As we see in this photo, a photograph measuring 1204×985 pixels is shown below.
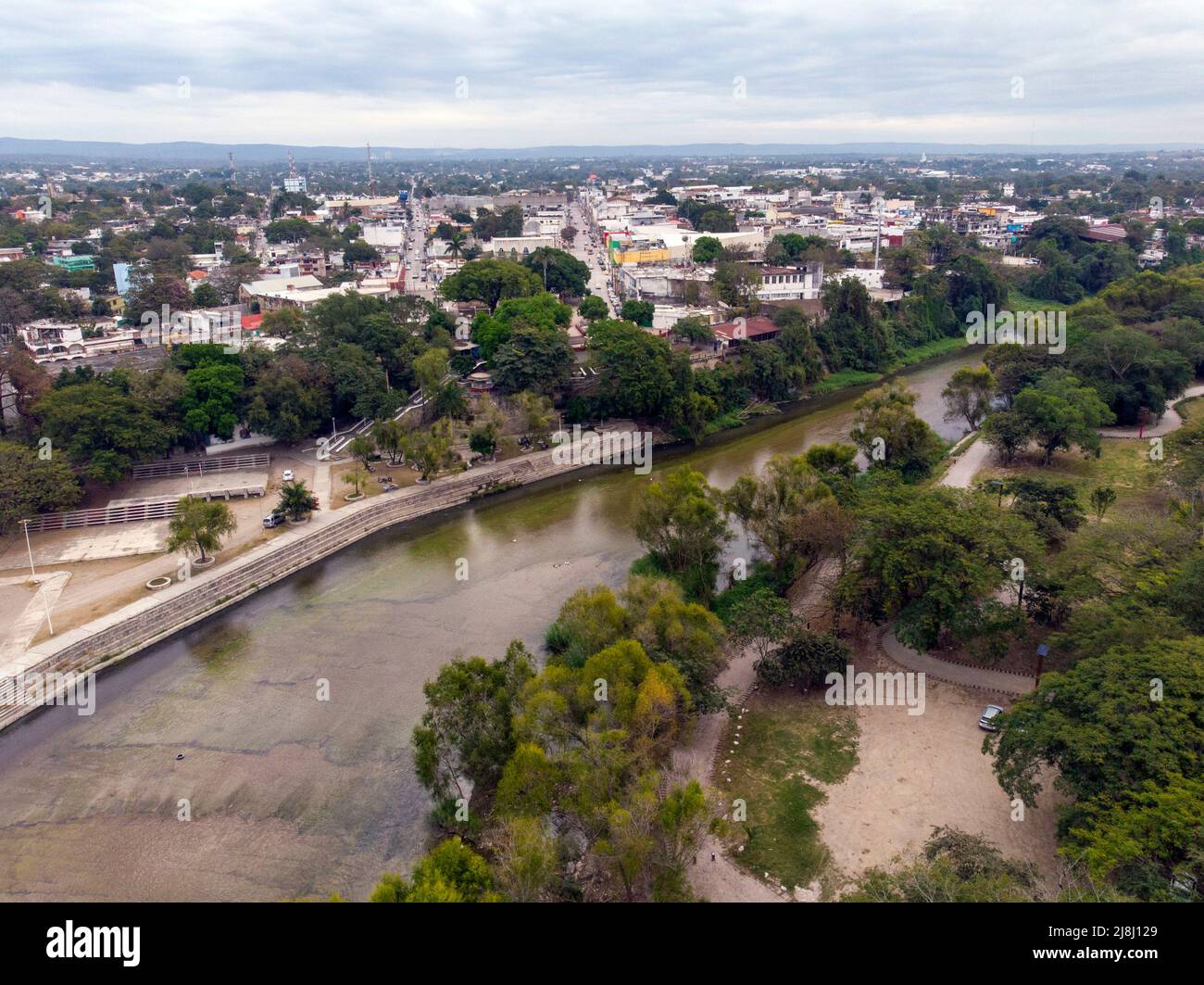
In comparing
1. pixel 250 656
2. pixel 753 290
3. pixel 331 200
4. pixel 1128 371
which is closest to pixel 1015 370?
pixel 1128 371

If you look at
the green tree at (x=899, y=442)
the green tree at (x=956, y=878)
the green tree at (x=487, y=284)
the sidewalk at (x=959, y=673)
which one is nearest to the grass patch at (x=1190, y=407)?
the green tree at (x=899, y=442)

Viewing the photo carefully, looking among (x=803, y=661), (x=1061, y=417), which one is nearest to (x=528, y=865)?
(x=803, y=661)

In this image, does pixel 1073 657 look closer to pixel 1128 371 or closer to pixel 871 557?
pixel 871 557

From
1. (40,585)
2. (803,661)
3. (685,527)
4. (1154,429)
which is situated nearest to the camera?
(803,661)

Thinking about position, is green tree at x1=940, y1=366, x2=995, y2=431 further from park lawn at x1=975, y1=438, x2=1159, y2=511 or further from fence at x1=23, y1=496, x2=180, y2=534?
fence at x1=23, y1=496, x2=180, y2=534

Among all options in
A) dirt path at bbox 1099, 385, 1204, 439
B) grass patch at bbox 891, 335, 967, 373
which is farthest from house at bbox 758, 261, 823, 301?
dirt path at bbox 1099, 385, 1204, 439

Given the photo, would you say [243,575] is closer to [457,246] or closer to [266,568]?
[266,568]

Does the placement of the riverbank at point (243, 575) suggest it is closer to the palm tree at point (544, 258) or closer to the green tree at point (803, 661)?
the green tree at point (803, 661)

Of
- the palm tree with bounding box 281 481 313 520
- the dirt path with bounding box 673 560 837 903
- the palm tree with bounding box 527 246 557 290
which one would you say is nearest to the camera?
the dirt path with bounding box 673 560 837 903
